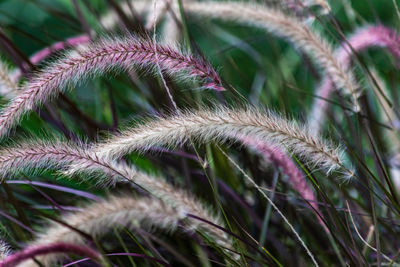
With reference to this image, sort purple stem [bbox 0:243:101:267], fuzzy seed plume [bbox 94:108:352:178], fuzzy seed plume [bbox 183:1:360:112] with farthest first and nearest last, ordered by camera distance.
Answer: fuzzy seed plume [bbox 183:1:360:112], fuzzy seed plume [bbox 94:108:352:178], purple stem [bbox 0:243:101:267]

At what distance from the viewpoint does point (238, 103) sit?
969mm

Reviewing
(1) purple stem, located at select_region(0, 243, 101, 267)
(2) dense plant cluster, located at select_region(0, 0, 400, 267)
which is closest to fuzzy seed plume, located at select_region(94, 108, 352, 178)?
(2) dense plant cluster, located at select_region(0, 0, 400, 267)

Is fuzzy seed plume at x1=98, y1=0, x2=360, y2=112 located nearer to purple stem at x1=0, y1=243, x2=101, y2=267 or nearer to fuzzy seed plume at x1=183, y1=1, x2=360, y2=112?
fuzzy seed plume at x1=183, y1=1, x2=360, y2=112

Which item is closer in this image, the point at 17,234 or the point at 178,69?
the point at 178,69

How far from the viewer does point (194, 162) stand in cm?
132

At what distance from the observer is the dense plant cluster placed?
2.85ft

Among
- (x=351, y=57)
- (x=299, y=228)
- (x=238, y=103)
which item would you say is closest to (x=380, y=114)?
Result: (x=351, y=57)

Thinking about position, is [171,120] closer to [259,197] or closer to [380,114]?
[259,197]

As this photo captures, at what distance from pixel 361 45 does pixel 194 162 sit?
0.45m

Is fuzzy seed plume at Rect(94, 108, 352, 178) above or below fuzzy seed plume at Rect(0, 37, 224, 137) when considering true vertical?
below

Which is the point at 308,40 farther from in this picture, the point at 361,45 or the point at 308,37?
the point at 361,45

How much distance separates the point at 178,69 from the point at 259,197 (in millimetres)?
431

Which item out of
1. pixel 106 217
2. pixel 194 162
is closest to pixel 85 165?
pixel 106 217

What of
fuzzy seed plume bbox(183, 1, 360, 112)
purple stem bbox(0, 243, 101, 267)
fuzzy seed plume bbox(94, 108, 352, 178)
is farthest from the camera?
fuzzy seed plume bbox(183, 1, 360, 112)
